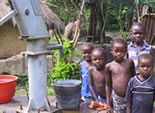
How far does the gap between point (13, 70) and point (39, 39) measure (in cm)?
541

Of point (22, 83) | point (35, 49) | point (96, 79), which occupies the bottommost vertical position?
point (22, 83)

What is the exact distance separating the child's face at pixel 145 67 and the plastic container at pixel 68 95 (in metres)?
0.69

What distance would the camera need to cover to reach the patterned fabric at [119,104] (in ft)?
12.8

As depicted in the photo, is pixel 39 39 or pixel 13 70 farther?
pixel 13 70

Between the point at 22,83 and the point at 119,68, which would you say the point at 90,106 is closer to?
the point at 119,68

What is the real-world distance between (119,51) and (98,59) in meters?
0.37

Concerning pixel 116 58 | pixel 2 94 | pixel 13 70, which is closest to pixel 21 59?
pixel 13 70

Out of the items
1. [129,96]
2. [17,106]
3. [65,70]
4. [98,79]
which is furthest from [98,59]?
[65,70]

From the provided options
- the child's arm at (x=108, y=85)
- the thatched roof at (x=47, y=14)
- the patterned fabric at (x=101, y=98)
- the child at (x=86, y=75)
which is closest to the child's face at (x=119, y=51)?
the child's arm at (x=108, y=85)

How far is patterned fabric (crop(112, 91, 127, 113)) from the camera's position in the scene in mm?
3910

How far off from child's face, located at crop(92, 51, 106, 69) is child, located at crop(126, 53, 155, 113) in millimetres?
635

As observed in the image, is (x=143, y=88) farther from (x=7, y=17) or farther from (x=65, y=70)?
(x=65, y=70)

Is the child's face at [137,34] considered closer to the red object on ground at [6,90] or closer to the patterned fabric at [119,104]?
the patterned fabric at [119,104]

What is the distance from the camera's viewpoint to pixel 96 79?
4273mm
